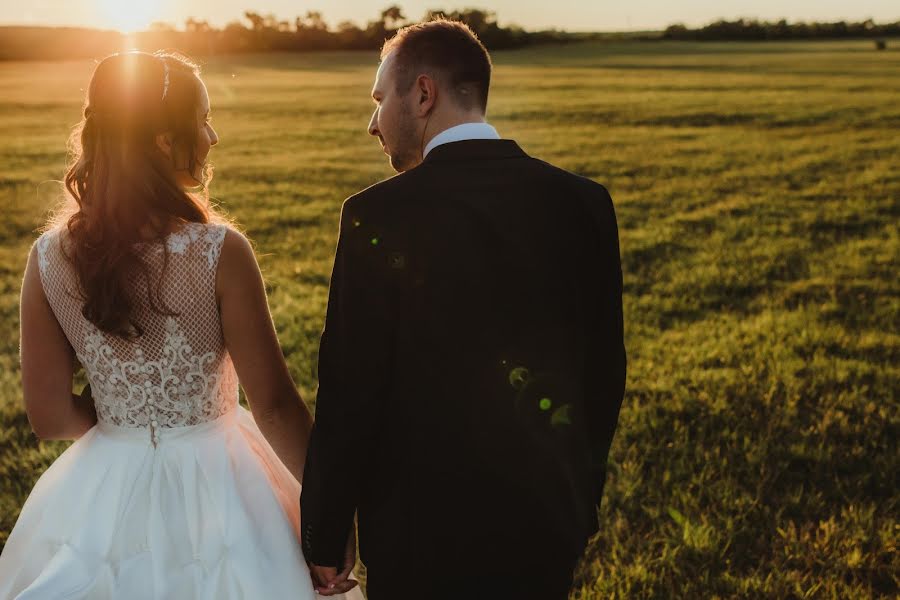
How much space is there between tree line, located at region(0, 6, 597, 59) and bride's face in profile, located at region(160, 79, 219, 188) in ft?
171

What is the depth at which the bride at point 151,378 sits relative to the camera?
7.31 feet

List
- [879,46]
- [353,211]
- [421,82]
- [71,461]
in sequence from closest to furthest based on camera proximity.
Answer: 1. [353,211]
2. [421,82]
3. [71,461]
4. [879,46]

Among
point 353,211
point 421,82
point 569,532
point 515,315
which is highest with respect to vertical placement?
point 421,82

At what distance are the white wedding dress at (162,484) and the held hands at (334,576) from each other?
60 millimetres

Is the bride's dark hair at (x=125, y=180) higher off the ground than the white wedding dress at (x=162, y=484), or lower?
higher

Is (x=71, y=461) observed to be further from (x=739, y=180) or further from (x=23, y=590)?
(x=739, y=180)

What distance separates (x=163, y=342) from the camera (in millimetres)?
2367

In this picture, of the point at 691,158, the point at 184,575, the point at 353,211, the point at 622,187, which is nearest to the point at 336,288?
the point at 353,211

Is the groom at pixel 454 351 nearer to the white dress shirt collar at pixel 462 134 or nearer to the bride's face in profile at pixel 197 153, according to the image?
the white dress shirt collar at pixel 462 134

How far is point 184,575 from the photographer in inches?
91.7

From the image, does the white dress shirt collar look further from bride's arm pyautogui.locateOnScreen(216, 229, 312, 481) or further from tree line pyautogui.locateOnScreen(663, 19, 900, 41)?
tree line pyautogui.locateOnScreen(663, 19, 900, 41)

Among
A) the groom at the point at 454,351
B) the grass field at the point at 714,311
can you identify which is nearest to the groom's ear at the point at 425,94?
Answer: the groom at the point at 454,351

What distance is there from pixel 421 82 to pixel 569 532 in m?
1.34

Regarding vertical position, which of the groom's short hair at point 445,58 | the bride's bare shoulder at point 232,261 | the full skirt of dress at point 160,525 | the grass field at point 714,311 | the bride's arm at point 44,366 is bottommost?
the grass field at point 714,311
